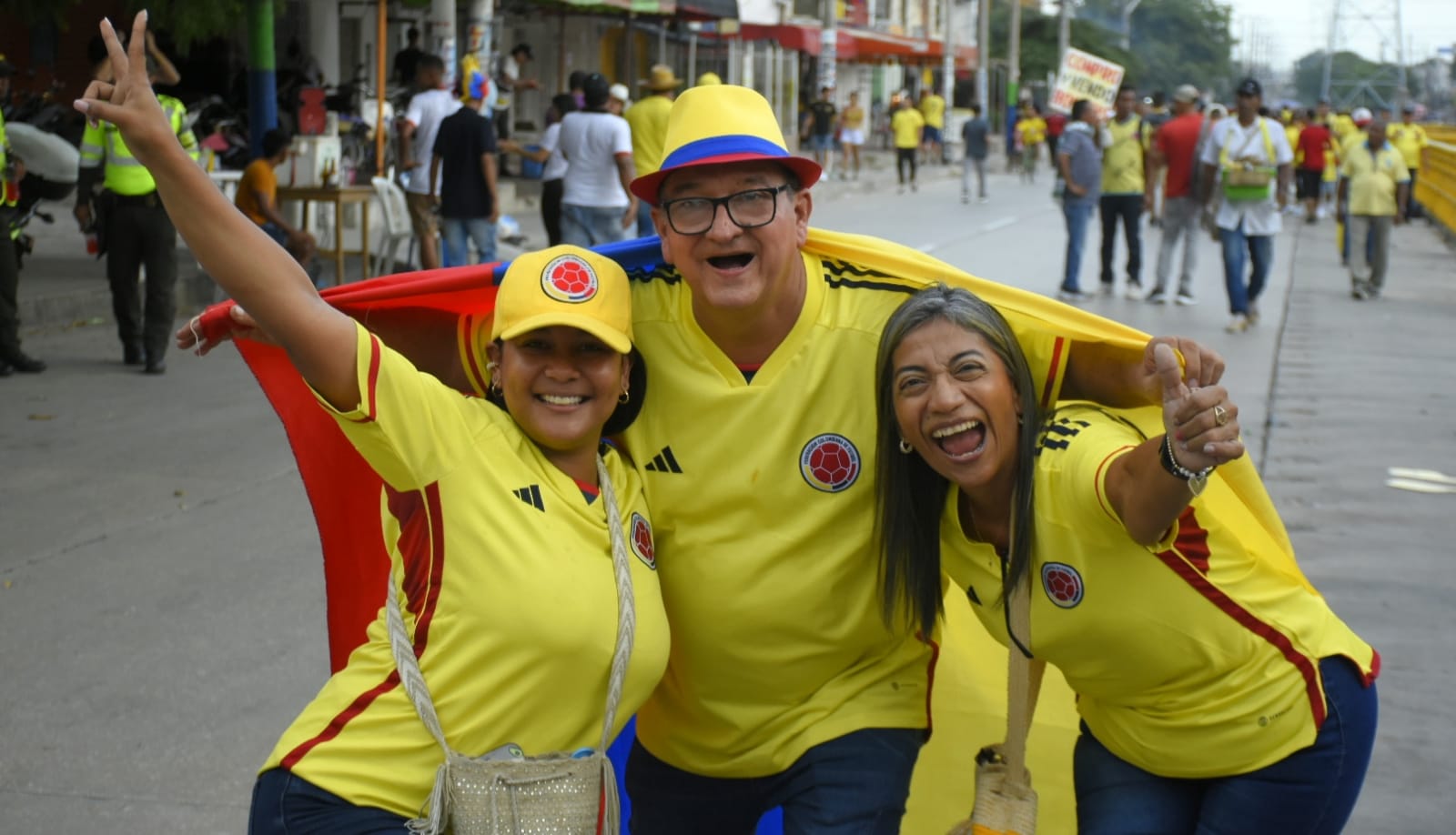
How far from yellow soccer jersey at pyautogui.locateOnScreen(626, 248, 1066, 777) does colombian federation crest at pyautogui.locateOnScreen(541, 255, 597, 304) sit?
0.32 m

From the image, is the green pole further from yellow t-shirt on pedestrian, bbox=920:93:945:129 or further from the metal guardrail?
yellow t-shirt on pedestrian, bbox=920:93:945:129

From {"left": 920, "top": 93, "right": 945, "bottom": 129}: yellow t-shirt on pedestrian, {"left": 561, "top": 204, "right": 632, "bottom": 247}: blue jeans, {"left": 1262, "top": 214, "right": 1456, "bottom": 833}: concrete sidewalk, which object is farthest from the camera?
{"left": 920, "top": 93, "right": 945, "bottom": 129}: yellow t-shirt on pedestrian

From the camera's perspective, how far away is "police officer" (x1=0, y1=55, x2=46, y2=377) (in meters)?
9.91

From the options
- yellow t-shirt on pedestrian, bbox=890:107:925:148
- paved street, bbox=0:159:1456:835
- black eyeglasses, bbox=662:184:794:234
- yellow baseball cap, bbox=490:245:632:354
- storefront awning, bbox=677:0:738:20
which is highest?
storefront awning, bbox=677:0:738:20

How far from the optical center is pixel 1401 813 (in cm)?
440

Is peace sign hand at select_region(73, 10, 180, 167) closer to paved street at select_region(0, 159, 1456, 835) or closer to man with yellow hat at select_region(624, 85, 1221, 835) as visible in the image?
man with yellow hat at select_region(624, 85, 1221, 835)

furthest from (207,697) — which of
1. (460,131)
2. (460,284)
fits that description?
(460,131)

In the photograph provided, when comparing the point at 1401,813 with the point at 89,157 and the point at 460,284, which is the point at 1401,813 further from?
the point at 89,157

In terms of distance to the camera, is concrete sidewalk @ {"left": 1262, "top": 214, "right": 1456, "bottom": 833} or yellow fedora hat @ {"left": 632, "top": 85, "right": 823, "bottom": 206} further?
concrete sidewalk @ {"left": 1262, "top": 214, "right": 1456, "bottom": 833}

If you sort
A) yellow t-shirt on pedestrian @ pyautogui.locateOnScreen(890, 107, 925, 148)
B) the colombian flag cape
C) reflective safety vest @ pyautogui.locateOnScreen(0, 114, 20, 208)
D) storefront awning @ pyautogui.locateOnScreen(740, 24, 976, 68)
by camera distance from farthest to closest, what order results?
1. storefront awning @ pyautogui.locateOnScreen(740, 24, 976, 68)
2. yellow t-shirt on pedestrian @ pyautogui.locateOnScreen(890, 107, 925, 148)
3. reflective safety vest @ pyautogui.locateOnScreen(0, 114, 20, 208)
4. the colombian flag cape

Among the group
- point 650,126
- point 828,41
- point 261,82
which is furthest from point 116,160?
point 828,41

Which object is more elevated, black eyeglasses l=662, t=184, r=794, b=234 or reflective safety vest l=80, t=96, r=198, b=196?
reflective safety vest l=80, t=96, r=198, b=196

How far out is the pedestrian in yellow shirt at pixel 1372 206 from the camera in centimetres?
1705

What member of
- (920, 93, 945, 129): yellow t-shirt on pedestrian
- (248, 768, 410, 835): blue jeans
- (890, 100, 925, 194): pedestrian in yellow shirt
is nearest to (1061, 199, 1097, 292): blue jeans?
(248, 768, 410, 835): blue jeans
